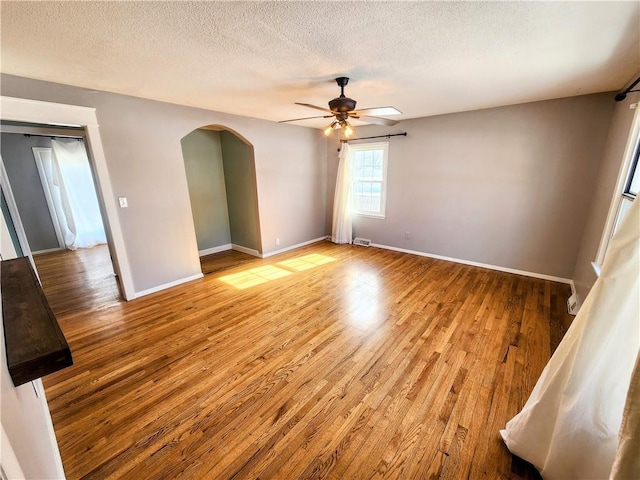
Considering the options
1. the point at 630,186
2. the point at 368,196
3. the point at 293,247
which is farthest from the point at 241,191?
the point at 630,186

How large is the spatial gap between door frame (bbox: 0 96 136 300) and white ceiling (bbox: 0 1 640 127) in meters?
0.25

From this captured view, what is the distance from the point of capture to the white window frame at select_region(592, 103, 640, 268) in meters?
2.13

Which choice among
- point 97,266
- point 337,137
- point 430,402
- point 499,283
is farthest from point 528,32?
point 97,266

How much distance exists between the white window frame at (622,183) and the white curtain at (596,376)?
5.21 feet

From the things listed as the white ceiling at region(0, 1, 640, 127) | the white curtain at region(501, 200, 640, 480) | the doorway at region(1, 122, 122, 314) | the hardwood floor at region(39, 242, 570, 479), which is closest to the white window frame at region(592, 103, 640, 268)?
the white ceiling at region(0, 1, 640, 127)

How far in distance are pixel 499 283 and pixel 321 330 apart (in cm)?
265

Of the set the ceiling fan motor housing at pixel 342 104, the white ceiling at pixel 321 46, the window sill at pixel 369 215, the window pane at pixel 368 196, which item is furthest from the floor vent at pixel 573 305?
the ceiling fan motor housing at pixel 342 104

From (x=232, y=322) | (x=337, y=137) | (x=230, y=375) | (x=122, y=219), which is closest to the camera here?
(x=230, y=375)

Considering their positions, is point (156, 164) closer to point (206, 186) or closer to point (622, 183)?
point (206, 186)

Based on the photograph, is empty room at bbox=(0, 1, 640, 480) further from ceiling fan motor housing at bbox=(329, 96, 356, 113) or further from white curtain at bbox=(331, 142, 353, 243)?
white curtain at bbox=(331, 142, 353, 243)

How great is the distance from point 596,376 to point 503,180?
326 centimetres

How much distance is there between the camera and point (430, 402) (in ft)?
5.69

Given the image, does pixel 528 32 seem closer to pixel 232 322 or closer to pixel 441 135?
pixel 441 135

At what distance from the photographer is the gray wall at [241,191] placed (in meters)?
4.47
